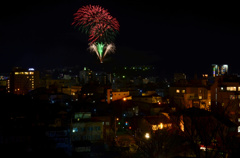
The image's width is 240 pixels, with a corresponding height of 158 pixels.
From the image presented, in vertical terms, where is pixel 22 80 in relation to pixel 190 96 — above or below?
above

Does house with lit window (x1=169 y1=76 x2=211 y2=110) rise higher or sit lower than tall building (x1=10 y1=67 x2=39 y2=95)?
lower

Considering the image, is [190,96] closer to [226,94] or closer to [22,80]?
[226,94]

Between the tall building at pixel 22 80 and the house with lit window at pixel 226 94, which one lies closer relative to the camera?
the house with lit window at pixel 226 94

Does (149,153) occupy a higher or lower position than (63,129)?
lower

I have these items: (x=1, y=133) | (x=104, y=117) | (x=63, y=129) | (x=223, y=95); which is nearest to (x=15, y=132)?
(x=1, y=133)

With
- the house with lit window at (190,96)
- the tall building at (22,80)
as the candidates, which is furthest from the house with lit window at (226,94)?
the tall building at (22,80)

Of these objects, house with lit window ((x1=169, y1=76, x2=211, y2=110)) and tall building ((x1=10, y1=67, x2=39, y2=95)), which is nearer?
house with lit window ((x1=169, y1=76, x2=211, y2=110))

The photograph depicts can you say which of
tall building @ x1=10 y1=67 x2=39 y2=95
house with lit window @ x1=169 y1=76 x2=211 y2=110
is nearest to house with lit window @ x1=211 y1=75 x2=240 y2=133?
house with lit window @ x1=169 y1=76 x2=211 y2=110

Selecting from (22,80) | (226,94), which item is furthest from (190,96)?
(22,80)

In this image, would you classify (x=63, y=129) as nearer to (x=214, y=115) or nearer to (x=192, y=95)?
(x=214, y=115)

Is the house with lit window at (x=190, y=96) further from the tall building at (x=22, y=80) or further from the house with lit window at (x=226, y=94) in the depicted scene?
the tall building at (x=22, y=80)

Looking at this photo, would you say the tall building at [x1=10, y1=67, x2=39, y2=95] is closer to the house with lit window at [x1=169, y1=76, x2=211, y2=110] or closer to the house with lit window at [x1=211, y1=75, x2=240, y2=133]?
the house with lit window at [x1=169, y1=76, x2=211, y2=110]
